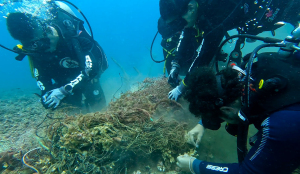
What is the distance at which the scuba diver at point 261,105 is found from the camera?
1.11m

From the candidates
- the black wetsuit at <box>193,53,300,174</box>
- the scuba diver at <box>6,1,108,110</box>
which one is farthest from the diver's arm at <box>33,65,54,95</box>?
the black wetsuit at <box>193,53,300,174</box>

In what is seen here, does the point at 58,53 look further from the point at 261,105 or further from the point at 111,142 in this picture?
the point at 261,105

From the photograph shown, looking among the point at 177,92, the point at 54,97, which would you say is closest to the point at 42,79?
the point at 54,97

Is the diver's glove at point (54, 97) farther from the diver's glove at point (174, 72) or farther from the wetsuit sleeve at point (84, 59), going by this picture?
the diver's glove at point (174, 72)

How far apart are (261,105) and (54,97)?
497cm

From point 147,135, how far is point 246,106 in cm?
144

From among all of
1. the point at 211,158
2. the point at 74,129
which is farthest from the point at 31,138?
the point at 211,158

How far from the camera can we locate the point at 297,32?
4.79ft

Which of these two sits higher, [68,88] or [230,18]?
[230,18]

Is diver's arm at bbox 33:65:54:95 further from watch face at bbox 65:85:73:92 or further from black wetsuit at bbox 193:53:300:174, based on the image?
black wetsuit at bbox 193:53:300:174

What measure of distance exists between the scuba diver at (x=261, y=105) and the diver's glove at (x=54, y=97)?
13.9 ft

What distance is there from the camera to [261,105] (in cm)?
139

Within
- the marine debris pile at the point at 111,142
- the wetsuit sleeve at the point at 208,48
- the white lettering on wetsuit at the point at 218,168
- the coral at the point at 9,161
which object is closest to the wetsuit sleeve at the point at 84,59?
the coral at the point at 9,161

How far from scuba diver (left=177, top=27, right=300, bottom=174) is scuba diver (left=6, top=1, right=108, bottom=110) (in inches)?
174
